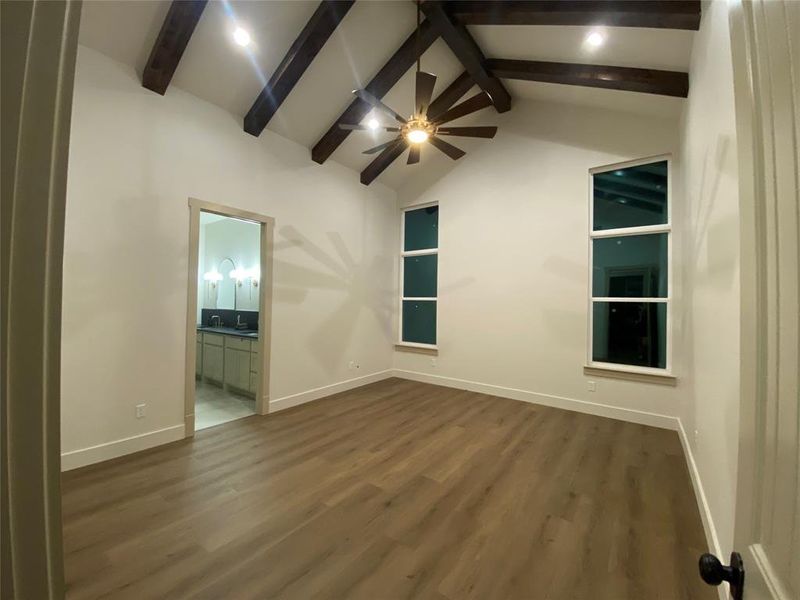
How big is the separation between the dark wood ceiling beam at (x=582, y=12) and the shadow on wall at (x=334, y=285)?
301cm

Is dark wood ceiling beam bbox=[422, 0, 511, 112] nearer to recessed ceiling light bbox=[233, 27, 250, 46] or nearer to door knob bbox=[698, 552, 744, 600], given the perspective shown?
recessed ceiling light bbox=[233, 27, 250, 46]

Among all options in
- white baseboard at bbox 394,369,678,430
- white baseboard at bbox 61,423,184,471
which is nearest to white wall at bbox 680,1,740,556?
white baseboard at bbox 394,369,678,430

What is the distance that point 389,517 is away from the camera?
2088mm

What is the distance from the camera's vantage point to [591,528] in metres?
2.02

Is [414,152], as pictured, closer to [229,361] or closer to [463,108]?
[463,108]

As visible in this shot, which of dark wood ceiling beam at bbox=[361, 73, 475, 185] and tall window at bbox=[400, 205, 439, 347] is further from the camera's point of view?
tall window at bbox=[400, 205, 439, 347]

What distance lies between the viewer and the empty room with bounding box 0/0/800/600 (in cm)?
51

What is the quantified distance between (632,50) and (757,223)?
141 inches

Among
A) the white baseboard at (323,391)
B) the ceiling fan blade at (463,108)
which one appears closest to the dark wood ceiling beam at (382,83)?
the ceiling fan blade at (463,108)

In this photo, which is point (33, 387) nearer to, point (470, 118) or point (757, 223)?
point (757, 223)

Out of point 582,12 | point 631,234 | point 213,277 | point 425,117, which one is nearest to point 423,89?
point 425,117

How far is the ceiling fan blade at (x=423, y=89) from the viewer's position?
2564 mm

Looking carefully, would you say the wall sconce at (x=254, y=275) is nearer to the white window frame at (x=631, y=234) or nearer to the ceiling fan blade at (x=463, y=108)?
the ceiling fan blade at (x=463, y=108)

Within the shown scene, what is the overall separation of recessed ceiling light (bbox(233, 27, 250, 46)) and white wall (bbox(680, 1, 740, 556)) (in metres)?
3.44
